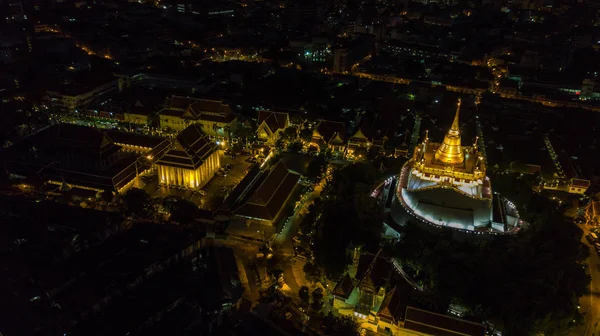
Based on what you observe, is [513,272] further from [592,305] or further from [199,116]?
[199,116]

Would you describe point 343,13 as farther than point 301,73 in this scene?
Yes

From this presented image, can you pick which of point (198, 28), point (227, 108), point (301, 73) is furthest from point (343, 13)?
point (227, 108)

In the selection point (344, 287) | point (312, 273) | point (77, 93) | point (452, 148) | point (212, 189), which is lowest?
point (212, 189)

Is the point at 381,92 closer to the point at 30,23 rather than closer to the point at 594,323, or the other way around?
the point at 594,323

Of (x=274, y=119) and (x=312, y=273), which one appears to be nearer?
(x=312, y=273)

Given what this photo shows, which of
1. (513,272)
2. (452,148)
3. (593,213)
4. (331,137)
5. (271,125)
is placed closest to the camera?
(513,272)

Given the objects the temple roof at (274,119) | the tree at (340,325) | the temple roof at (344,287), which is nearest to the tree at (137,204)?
the temple roof at (274,119)

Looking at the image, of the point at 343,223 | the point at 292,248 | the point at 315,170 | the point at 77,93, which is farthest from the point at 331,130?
the point at 77,93

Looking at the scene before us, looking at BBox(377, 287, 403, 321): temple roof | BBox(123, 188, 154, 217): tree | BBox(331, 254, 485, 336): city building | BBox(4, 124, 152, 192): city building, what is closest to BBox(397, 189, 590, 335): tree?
BBox(331, 254, 485, 336): city building

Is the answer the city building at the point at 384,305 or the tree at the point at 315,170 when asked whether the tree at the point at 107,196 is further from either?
the city building at the point at 384,305
